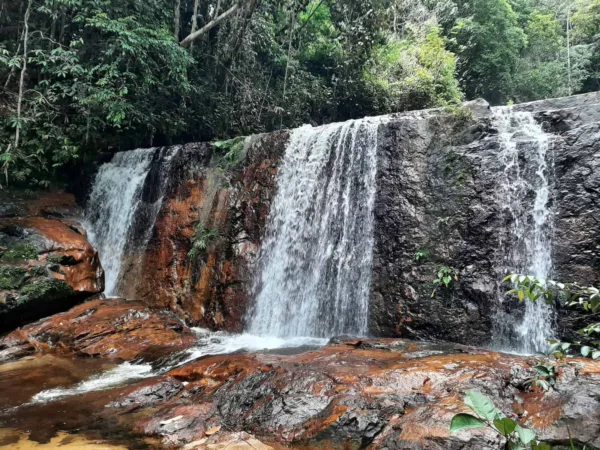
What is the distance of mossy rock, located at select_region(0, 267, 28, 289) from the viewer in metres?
7.09

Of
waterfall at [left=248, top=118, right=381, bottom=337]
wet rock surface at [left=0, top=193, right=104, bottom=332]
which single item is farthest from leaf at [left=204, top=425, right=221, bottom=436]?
wet rock surface at [left=0, top=193, right=104, bottom=332]

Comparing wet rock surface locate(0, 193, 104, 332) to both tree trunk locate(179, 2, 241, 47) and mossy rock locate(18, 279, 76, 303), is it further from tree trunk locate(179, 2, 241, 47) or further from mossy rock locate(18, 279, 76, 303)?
tree trunk locate(179, 2, 241, 47)

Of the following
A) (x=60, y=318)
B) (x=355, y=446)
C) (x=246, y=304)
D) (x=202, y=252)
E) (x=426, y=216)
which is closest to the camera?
(x=355, y=446)

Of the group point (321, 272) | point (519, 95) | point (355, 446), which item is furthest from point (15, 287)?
point (519, 95)

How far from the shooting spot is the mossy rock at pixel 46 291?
7.11 m

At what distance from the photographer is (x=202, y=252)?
338 inches

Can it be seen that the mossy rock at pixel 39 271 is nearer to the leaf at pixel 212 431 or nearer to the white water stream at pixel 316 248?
the white water stream at pixel 316 248

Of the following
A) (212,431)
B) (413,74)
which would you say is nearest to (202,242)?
(212,431)

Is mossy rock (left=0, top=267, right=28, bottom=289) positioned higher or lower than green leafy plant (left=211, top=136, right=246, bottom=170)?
lower

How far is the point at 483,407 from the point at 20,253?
878cm

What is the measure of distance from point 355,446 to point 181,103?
37.1 feet

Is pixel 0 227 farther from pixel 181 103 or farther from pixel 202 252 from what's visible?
pixel 181 103

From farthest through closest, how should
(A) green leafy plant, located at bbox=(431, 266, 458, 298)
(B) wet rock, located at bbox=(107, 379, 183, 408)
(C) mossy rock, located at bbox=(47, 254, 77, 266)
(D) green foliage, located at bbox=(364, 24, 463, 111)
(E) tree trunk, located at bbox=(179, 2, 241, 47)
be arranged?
1. (D) green foliage, located at bbox=(364, 24, 463, 111)
2. (E) tree trunk, located at bbox=(179, 2, 241, 47)
3. (C) mossy rock, located at bbox=(47, 254, 77, 266)
4. (A) green leafy plant, located at bbox=(431, 266, 458, 298)
5. (B) wet rock, located at bbox=(107, 379, 183, 408)

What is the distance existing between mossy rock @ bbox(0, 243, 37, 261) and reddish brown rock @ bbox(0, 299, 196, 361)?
1.34m
